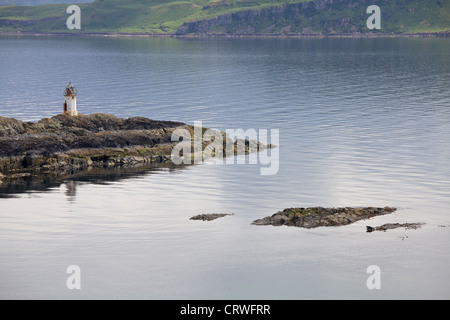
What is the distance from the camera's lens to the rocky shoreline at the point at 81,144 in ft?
213

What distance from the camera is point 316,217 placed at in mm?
48469

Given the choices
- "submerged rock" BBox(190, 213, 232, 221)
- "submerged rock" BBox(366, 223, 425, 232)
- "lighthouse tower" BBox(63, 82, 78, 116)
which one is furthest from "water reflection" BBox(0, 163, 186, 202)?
"submerged rock" BBox(366, 223, 425, 232)

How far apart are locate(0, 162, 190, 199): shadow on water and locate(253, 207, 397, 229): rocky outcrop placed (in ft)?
55.5

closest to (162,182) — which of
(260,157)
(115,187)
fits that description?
(115,187)

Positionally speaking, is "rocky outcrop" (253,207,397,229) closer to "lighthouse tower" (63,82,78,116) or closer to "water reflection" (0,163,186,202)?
"water reflection" (0,163,186,202)

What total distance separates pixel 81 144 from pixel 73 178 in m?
5.94

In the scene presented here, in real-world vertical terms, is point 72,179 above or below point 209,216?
above

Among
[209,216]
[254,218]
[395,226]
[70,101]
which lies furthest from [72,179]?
[395,226]

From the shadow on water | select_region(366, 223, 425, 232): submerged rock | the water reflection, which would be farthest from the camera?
the shadow on water

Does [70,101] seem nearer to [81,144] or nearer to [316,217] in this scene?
[81,144]

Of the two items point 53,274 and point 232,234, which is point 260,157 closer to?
point 232,234

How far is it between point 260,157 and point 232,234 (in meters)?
26.2

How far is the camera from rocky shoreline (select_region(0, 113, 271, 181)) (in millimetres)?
65062

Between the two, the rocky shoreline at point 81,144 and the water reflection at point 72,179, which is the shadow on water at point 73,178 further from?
the rocky shoreline at point 81,144
